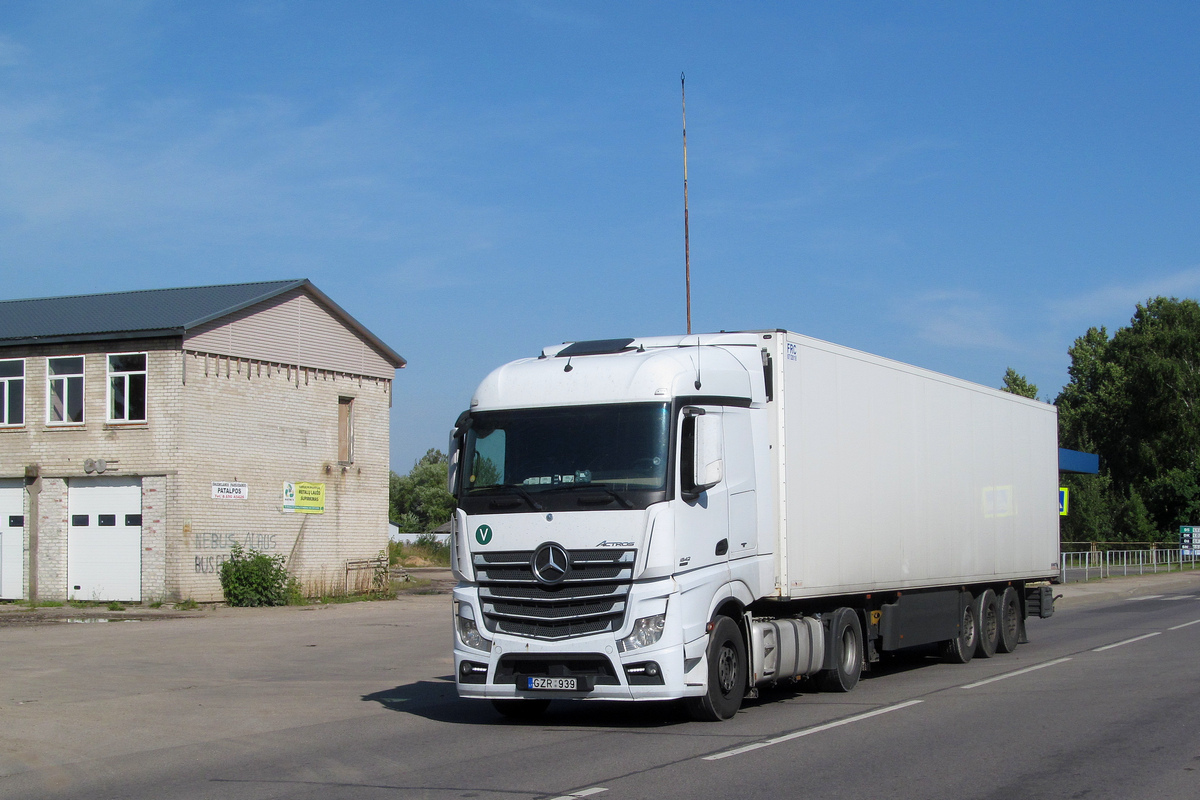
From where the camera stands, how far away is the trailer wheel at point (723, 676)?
422 inches

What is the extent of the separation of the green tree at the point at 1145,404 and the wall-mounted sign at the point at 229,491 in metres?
56.8

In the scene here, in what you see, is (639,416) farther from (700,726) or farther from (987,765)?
(987,765)

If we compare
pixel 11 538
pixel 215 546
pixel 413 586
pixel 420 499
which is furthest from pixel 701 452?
pixel 420 499

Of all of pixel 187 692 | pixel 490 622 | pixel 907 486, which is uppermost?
pixel 907 486

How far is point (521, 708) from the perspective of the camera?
11664mm

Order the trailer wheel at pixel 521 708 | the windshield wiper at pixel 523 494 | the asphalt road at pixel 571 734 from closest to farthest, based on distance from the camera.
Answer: the asphalt road at pixel 571 734, the windshield wiper at pixel 523 494, the trailer wheel at pixel 521 708

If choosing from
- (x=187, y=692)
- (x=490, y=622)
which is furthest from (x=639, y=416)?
(x=187, y=692)

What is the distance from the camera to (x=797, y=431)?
40.0 ft

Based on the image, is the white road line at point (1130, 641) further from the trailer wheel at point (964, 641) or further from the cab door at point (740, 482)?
the cab door at point (740, 482)

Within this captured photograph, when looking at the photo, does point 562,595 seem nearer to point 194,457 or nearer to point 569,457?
point 569,457

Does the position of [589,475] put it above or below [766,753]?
above

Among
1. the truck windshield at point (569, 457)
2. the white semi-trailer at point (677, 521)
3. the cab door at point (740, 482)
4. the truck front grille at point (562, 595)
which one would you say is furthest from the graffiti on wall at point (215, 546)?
the cab door at point (740, 482)

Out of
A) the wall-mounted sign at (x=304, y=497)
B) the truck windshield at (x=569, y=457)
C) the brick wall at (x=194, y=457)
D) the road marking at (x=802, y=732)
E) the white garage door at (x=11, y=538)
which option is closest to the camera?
the road marking at (x=802, y=732)

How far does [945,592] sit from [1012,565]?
279cm
